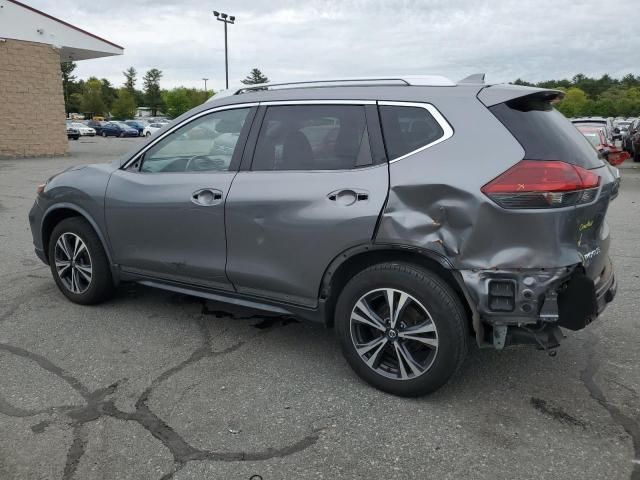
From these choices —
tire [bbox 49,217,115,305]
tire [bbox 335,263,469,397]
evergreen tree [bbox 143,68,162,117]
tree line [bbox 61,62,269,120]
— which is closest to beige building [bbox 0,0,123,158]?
tire [bbox 49,217,115,305]

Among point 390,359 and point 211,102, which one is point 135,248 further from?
point 390,359

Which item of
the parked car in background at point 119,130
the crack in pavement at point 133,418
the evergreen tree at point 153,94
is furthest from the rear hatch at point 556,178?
the evergreen tree at point 153,94

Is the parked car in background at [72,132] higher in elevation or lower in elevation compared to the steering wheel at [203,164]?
lower

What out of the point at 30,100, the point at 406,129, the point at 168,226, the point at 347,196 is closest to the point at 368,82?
the point at 406,129

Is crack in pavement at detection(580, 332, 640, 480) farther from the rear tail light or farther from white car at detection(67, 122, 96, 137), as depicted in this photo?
white car at detection(67, 122, 96, 137)

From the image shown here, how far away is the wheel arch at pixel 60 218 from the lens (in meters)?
4.41

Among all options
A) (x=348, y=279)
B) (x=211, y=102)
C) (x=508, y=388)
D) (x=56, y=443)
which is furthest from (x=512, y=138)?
(x=56, y=443)

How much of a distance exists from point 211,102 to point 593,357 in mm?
3154

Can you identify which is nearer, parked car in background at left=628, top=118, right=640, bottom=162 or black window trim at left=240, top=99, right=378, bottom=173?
black window trim at left=240, top=99, right=378, bottom=173

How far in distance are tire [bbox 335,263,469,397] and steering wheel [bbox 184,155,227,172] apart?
4.19 feet

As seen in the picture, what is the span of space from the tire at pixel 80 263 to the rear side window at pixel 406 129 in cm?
258

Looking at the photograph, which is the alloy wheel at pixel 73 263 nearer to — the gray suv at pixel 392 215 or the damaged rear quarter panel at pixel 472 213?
the gray suv at pixel 392 215

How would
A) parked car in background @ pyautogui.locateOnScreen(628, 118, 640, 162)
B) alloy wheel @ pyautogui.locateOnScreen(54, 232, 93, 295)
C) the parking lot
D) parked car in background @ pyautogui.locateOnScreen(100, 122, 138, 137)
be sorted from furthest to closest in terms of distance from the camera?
parked car in background @ pyautogui.locateOnScreen(100, 122, 138, 137)
parked car in background @ pyautogui.locateOnScreen(628, 118, 640, 162)
alloy wheel @ pyautogui.locateOnScreen(54, 232, 93, 295)
the parking lot

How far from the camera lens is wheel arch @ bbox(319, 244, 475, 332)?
299cm
